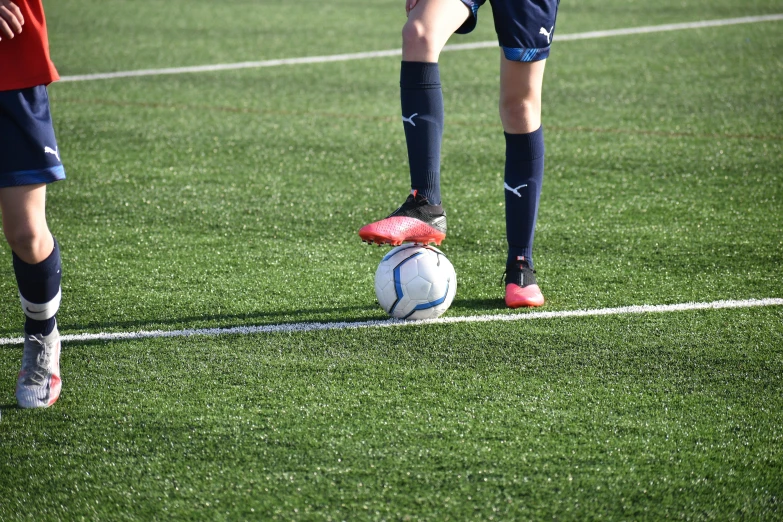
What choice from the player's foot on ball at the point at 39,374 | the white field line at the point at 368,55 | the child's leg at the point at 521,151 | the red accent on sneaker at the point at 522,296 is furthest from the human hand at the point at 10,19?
the white field line at the point at 368,55

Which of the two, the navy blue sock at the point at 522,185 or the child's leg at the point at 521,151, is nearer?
the child's leg at the point at 521,151

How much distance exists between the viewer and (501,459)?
106 inches

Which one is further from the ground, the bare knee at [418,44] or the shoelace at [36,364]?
the bare knee at [418,44]

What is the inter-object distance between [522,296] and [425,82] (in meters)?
0.89

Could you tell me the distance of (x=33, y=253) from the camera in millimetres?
3018

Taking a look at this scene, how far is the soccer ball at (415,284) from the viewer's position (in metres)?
3.68

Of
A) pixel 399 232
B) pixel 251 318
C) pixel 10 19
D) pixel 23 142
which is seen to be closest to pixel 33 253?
pixel 23 142

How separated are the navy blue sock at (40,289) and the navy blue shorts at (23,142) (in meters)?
0.30

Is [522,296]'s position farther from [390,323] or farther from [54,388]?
[54,388]

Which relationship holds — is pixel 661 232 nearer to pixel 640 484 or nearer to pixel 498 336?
pixel 498 336

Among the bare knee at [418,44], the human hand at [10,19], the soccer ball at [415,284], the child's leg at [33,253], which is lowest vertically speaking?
the soccer ball at [415,284]

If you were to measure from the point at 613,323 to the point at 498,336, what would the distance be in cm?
46

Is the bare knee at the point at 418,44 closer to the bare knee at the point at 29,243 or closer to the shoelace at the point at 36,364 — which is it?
the bare knee at the point at 29,243

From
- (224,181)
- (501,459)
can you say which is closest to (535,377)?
(501,459)
